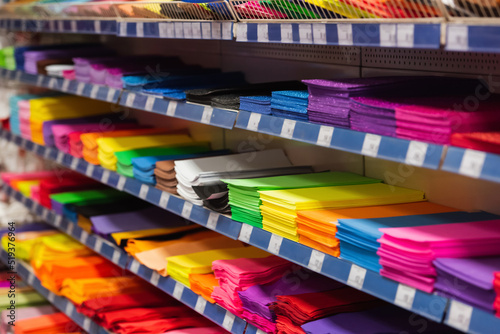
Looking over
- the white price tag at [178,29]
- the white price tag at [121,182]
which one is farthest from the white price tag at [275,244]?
the white price tag at [121,182]

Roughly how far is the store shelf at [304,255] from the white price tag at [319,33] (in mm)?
627

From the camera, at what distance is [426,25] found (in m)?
1.51

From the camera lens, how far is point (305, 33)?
193 centimetres

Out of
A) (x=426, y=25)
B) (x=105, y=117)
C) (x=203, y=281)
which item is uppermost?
(x=426, y=25)

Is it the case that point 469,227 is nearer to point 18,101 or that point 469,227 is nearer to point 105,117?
point 105,117

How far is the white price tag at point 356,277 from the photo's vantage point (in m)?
1.84

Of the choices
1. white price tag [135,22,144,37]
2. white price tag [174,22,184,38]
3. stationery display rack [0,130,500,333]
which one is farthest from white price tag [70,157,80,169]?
white price tag [174,22,184,38]

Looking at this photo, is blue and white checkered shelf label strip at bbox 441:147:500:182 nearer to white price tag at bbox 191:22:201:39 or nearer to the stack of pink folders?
the stack of pink folders

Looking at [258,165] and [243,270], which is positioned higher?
[258,165]

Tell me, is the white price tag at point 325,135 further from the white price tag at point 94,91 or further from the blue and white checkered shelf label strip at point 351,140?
the white price tag at point 94,91

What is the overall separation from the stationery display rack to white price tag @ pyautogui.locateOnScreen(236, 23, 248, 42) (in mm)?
652

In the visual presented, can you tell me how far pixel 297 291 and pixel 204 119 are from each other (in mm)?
744

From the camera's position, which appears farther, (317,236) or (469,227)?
(317,236)

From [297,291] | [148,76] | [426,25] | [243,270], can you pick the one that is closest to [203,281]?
[243,270]
